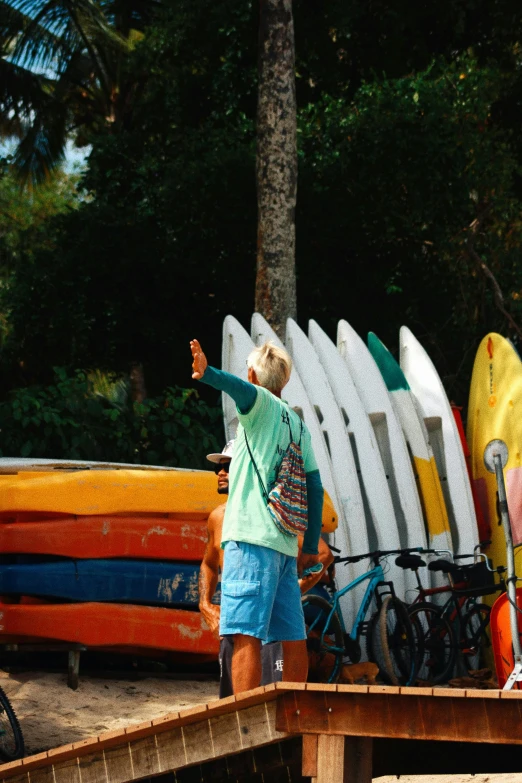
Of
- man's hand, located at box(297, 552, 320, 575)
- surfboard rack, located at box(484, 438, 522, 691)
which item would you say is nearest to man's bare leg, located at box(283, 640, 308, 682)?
man's hand, located at box(297, 552, 320, 575)

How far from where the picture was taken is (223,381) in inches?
142

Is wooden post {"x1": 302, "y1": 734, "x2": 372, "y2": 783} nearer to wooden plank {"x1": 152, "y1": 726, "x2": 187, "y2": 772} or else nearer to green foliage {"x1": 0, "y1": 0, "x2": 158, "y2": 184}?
wooden plank {"x1": 152, "y1": 726, "x2": 187, "y2": 772}

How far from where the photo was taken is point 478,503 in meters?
8.25

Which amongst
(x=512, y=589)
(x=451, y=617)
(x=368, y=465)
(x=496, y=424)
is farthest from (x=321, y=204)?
(x=512, y=589)

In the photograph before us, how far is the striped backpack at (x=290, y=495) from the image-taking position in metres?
3.87

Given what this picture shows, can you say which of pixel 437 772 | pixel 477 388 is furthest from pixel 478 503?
pixel 437 772

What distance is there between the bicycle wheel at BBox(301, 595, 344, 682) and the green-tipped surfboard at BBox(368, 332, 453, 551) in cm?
144

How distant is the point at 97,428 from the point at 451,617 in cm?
302

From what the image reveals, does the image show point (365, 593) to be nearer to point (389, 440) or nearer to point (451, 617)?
point (451, 617)

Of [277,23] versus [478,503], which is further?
[277,23]

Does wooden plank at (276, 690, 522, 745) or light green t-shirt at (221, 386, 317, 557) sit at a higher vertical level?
light green t-shirt at (221, 386, 317, 557)

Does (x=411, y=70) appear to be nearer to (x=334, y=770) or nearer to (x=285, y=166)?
(x=285, y=166)

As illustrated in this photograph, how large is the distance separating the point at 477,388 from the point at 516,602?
255 centimetres

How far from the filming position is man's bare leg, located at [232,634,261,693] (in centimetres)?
385
